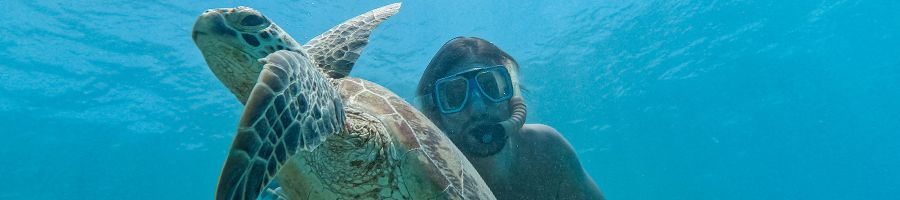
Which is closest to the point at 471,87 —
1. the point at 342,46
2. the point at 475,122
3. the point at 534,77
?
the point at 475,122

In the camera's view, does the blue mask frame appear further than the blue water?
No

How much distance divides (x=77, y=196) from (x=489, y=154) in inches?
1369

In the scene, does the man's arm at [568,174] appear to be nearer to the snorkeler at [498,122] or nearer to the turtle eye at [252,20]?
the snorkeler at [498,122]

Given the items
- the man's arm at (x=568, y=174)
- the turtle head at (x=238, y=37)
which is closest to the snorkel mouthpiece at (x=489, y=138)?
the man's arm at (x=568, y=174)

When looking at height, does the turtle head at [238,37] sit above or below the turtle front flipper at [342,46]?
above

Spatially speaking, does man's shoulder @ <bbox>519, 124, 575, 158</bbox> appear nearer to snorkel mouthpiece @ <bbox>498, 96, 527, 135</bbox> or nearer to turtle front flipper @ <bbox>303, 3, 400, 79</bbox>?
snorkel mouthpiece @ <bbox>498, 96, 527, 135</bbox>

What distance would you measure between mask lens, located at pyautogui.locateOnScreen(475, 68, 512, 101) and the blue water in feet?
29.0

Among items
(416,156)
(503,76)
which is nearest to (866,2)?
(503,76)

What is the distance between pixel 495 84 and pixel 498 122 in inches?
13.3

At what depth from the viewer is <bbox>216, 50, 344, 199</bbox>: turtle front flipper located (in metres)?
1.05

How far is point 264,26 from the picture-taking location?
171 cm

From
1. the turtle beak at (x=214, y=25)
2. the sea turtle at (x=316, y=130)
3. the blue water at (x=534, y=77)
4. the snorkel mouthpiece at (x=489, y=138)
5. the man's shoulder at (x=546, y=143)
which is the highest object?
the turtle beak at (x=214, y=25)

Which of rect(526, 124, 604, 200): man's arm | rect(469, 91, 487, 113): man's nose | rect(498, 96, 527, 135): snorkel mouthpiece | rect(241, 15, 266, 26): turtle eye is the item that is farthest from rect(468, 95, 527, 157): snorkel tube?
rect(241, 15, 266, 26): turtle eye

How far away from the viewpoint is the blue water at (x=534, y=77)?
42.2 ft
